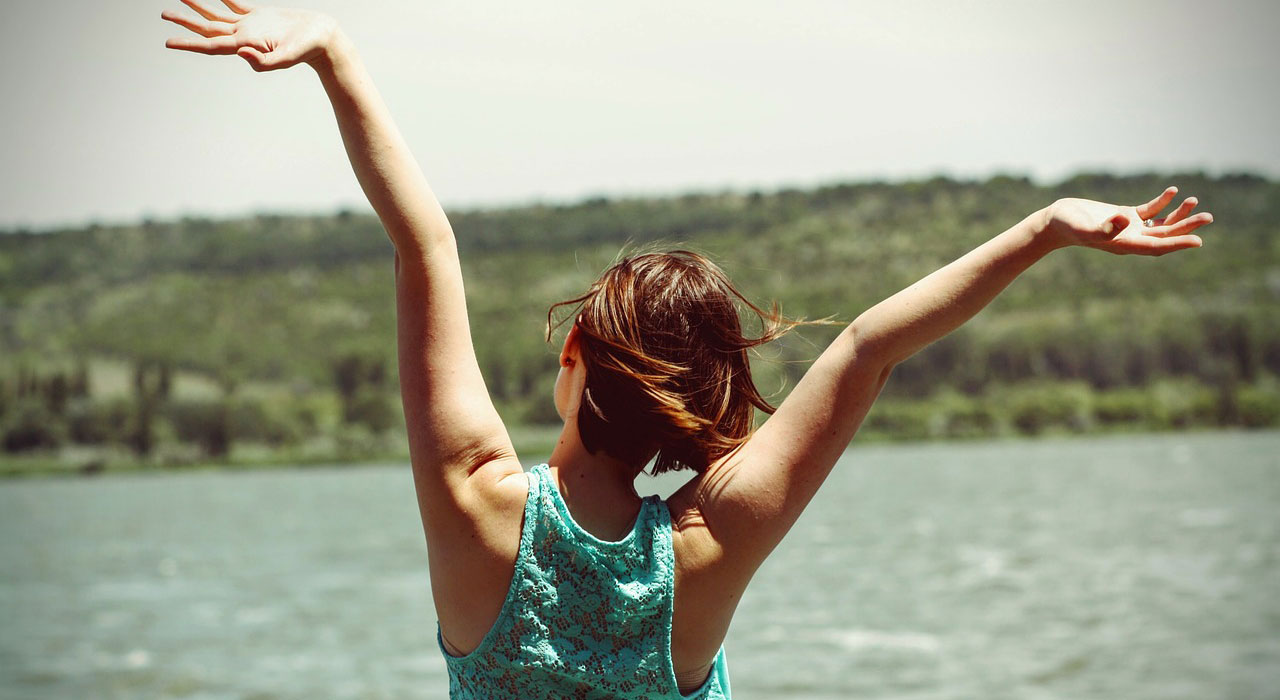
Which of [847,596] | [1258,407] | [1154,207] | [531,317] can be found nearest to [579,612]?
[1154,207]

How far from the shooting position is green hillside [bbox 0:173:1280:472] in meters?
86.3

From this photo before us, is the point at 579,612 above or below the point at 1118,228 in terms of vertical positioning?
below

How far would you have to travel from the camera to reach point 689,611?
62.4 inches

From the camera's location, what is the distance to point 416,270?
1.53m

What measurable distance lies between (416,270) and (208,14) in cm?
43

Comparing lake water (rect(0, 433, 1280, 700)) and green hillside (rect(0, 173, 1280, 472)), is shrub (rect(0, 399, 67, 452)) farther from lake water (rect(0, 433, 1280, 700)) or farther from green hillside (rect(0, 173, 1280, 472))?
lake water (rect(0, 433, 1280, 700))

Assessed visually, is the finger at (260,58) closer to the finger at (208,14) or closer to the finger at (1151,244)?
the finger at (208,14)

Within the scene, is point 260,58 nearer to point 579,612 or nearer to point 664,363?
point 664,363

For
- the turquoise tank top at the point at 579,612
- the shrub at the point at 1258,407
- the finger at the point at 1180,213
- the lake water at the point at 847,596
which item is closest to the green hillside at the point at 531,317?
the shrub at the point at 1258,407

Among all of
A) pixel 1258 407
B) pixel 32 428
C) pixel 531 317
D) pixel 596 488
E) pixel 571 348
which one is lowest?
pixel 32 428

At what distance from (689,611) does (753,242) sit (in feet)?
373

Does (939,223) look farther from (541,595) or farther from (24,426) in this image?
(541,595)

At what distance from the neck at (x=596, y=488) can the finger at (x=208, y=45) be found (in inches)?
24.2

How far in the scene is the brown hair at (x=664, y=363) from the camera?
1.60 meters
